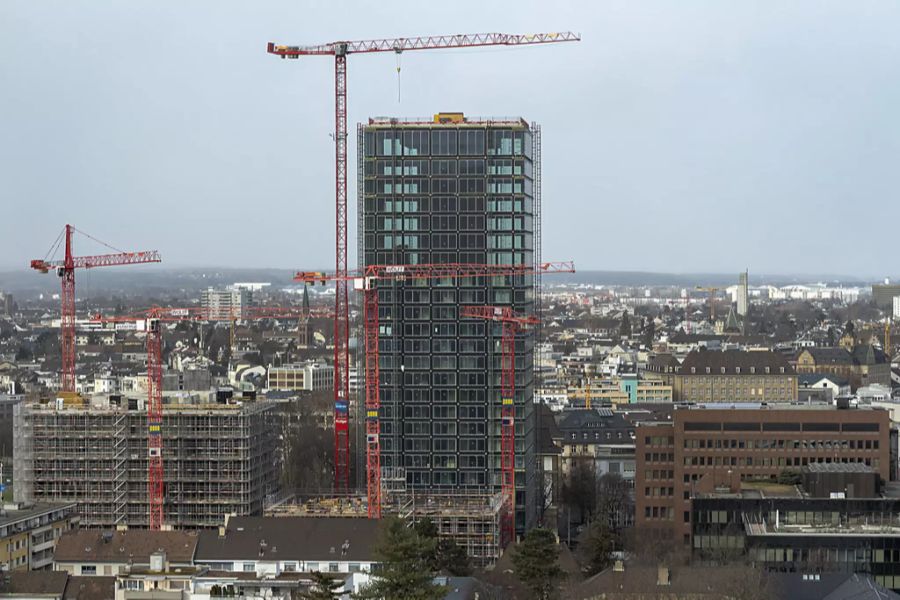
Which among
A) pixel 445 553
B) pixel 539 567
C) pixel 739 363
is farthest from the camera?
pixel 739 363

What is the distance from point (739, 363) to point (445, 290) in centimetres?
6901

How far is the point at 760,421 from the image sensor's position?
9419cm

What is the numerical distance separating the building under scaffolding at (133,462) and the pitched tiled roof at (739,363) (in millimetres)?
74077

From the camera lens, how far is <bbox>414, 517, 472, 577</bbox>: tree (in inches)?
2992

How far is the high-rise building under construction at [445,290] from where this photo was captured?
318ft

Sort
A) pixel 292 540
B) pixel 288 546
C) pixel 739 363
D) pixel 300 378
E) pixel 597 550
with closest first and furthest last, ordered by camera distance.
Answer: pixel 288 546
pixel 292 540
pixel 597 550
pixel 739 363
pixel 300 378

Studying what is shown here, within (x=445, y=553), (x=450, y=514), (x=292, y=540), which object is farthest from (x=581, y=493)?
(x=292, y=540)

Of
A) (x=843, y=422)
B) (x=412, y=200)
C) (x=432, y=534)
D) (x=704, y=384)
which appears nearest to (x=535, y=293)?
(x=412, y=200)

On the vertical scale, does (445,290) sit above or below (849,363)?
above

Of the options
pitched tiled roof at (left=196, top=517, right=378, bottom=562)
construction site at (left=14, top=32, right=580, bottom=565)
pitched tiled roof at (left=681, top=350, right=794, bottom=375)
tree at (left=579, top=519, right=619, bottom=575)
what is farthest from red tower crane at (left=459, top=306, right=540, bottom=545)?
pitched tiled roof at (left=681, top=350, right=794, bottom=375)

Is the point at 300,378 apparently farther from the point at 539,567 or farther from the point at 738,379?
the point at 539,567

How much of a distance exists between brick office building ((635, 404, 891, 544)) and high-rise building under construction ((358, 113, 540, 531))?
7545 millimetres

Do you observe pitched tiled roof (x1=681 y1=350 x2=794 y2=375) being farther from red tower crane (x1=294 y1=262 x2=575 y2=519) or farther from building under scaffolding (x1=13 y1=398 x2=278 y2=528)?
building under scaffolding (x1=13 y1=398 x2=278 y2=528)

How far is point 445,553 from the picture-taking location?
78.6m
